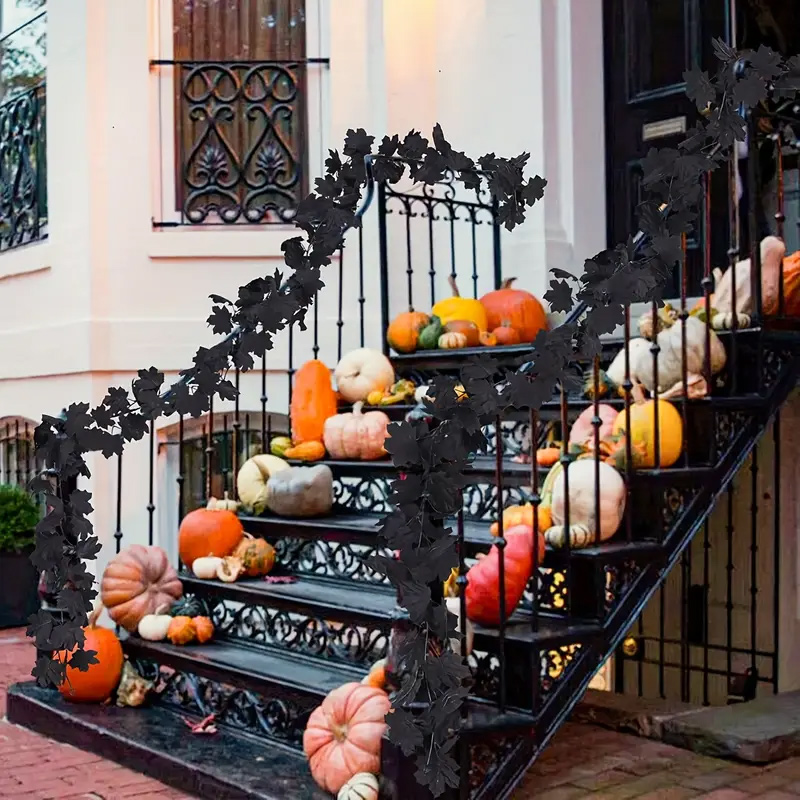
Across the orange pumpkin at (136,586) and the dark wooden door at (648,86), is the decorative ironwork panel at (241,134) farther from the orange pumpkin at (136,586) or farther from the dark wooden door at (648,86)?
the orange pumpkin at (136,586)

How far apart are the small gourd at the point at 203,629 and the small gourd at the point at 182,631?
0.01 meters

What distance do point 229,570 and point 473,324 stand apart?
203cm

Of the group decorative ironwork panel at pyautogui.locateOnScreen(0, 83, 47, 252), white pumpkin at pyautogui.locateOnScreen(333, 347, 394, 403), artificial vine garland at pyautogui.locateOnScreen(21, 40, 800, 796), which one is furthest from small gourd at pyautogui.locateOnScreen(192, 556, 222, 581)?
decorative ironwork panel at pyautogui.locateOnScreen(0, 83, 47, 252)

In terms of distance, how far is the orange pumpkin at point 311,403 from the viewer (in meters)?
6.34

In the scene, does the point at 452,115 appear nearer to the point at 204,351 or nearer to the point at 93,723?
the point at 204,351

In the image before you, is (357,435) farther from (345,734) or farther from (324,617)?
(345,734)

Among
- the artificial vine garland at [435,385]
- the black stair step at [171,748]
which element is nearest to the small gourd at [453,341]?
the artificial vine garland at [435,385]

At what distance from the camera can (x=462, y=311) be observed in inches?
266

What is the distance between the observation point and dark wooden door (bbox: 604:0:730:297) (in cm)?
720

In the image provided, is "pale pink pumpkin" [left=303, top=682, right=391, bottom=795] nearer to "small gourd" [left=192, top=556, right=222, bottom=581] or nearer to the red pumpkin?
the red pumpkin

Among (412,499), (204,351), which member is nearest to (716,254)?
(204,351)

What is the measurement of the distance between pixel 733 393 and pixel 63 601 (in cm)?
291

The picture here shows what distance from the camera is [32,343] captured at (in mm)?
8266

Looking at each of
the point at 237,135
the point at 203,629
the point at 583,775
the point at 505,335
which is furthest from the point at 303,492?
the point at 237,135
